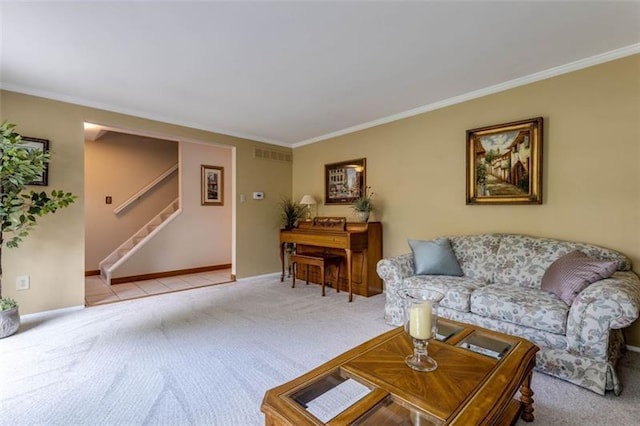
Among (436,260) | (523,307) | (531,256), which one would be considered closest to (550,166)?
(531,256)

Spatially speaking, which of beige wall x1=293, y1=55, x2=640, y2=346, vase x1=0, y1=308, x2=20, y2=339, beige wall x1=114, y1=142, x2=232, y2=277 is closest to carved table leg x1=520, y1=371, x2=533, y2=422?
beige wall x1=293, y1=55, x2=640, y2=346

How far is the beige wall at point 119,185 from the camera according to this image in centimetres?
530

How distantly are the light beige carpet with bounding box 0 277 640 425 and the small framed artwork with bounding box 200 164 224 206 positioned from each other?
2.42 metres

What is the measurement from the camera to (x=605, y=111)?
8.22 feet

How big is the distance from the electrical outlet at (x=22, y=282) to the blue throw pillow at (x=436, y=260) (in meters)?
4.05

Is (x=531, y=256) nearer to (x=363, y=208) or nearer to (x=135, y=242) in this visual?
(x=363, y=208)

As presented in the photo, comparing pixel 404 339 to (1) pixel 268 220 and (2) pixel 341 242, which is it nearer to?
(2) pixel 341 242

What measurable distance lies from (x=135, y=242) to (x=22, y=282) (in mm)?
2396

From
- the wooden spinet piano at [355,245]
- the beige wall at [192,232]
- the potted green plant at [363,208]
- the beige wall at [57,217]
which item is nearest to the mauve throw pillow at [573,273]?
the wooden spinet piano at [355,245]

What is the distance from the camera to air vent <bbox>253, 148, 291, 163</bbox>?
5.08 metres

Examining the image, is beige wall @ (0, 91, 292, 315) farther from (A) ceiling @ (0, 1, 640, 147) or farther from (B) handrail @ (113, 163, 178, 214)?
(B) handrail @ (113, 163, 178, 214)

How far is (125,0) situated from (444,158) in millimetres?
3210

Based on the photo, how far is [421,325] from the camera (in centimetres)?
135

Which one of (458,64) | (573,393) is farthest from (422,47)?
(573,393)
